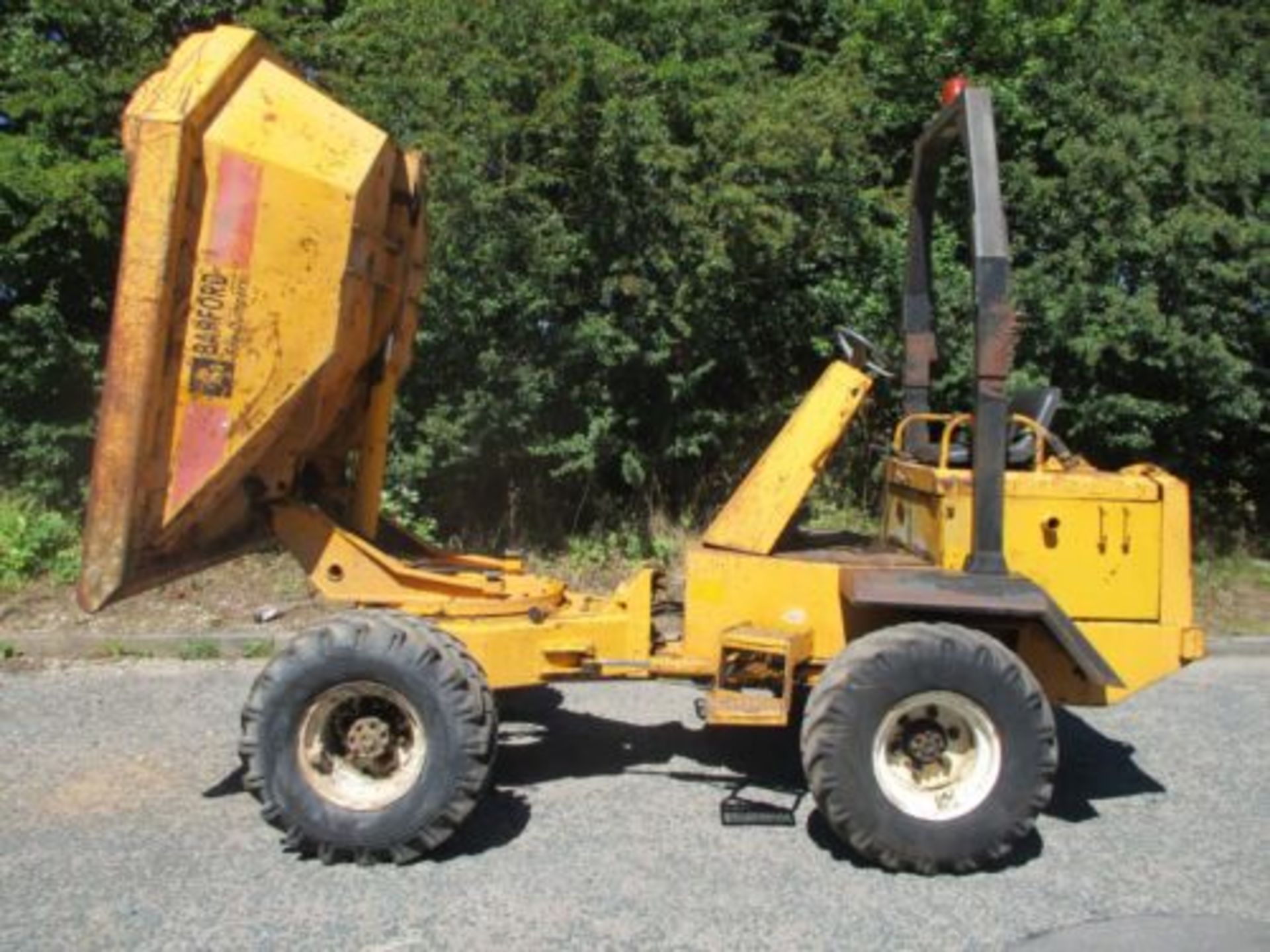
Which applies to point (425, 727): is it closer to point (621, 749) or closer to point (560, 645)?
point (560, 645)

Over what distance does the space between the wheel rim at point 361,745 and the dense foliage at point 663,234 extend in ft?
14.7

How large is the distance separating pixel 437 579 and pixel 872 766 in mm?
1995

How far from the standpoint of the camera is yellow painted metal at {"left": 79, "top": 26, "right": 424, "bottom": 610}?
4359 millimetres

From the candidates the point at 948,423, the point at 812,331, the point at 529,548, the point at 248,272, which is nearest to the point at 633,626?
the point at 948,423

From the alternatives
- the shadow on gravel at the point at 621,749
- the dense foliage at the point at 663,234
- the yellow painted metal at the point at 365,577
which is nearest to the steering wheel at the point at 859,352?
the yellow painted metal at the point at 365,577

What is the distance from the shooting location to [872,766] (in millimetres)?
4434

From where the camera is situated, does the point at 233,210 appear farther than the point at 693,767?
No

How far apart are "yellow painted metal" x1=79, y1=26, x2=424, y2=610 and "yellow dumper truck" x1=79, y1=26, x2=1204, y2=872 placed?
0.01 meters

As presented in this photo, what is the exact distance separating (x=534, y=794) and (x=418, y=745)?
84cm

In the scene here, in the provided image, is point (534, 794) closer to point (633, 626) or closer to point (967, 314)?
point (633, 626)

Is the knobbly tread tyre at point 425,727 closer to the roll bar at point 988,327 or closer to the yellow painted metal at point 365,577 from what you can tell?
the yellow painted metal at point 365,577

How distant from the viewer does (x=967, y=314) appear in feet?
31.7

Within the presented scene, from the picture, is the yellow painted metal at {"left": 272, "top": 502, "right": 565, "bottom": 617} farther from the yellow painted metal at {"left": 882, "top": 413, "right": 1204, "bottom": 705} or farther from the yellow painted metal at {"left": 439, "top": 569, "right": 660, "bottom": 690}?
the yellow painted metal at {"left": 882, "top": 413, "right": 1204, "bottom": 705}

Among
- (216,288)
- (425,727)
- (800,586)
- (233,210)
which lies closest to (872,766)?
(800,586)
